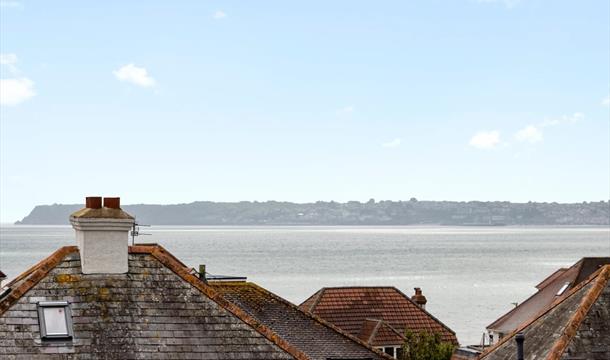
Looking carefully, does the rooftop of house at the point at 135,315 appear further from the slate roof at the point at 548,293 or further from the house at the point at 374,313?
the house at the point at 374,313

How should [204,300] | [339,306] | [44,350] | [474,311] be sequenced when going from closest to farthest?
[44,350]
[204,300]
[339,306]
[474,311]

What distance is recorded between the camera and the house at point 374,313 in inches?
1800

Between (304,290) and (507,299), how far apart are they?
25856 millimetres

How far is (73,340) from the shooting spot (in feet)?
62.8

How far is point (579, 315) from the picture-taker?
71.2ft

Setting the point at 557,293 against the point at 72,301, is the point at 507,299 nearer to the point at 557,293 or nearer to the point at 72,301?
the point at 557,293

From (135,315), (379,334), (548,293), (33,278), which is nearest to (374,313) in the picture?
(379,334)

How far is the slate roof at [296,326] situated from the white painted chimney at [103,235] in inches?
459

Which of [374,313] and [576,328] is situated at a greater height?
[576,328]

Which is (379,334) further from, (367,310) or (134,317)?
(134,317)

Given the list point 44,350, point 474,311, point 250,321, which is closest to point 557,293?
point 250,321

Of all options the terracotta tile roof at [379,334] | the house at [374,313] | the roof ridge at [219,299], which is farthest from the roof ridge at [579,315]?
the house at [374,313]

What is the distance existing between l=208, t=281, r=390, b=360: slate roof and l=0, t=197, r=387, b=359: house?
11290 millimetres

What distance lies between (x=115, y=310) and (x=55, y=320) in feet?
3.24
